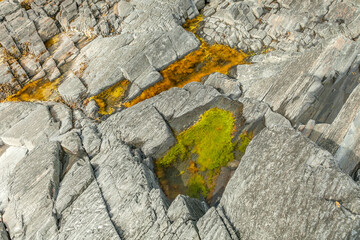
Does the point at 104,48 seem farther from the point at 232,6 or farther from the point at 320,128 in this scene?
the point at 320,128

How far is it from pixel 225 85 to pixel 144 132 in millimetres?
11384

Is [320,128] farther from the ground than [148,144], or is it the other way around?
[320,128]

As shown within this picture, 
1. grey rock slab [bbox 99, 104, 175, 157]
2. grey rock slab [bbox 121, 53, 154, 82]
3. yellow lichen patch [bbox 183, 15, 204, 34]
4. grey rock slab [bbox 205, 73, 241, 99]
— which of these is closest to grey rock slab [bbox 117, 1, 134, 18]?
yellow lichen patch [bbox 183, 15, 204, 34]

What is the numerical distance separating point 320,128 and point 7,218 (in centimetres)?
2812

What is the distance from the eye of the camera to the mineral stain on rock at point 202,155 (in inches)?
1010

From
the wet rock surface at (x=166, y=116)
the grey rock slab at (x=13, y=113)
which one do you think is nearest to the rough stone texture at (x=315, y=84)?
the wet rock surface at (x=166, y=116)

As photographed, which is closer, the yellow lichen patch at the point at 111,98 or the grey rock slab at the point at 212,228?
the grey rock slab at the point at 212,228

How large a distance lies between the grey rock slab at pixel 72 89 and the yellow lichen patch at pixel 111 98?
198 centimetres

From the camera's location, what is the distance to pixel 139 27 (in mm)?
43469

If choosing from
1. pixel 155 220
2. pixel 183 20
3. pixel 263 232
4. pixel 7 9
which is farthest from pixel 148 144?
pixel 7 9

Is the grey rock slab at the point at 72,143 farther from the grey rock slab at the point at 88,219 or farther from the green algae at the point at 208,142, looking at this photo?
the green algae at the point at 208,142

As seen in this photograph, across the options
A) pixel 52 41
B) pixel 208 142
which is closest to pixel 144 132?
pixel 208 142

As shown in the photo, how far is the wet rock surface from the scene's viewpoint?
16547 mm

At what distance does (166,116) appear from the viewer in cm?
2930
